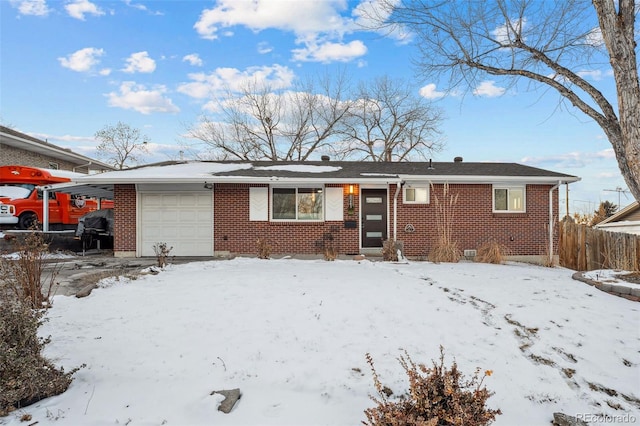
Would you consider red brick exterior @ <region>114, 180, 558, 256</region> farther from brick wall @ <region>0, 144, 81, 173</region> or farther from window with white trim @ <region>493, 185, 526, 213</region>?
brick wall @ <region>0, 144, 81, 173</region>

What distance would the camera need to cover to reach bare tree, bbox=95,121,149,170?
32.0m

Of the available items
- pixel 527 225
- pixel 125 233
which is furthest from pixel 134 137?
pixel 527 225

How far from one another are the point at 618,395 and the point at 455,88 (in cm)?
699

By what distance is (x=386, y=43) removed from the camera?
914 cm

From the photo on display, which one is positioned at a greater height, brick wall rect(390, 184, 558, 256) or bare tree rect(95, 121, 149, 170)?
bare tree rect(95, 121, 149, 170)

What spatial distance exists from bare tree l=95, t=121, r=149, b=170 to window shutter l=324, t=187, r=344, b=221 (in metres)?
28.0

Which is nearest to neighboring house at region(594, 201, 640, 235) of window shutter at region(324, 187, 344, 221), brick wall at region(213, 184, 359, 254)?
window shutter at region(324, 187, 344, 221)

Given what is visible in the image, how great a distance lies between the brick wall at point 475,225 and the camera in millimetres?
11445

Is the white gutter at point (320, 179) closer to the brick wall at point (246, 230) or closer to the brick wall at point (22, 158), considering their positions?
the brick wall at point (246, 230)

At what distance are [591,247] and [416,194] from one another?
5.30 metres

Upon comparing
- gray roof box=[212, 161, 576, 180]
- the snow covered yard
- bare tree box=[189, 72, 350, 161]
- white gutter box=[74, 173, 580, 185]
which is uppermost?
bare tree box=[189, 72, 350, 161]

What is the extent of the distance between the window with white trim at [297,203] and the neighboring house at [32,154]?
1427cm

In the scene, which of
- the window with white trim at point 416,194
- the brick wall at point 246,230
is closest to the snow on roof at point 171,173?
the brick wall at point 246,230

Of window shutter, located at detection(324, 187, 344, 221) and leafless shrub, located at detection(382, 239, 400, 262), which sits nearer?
leafless shrub, located at detection(382, 239, 400, 262)
